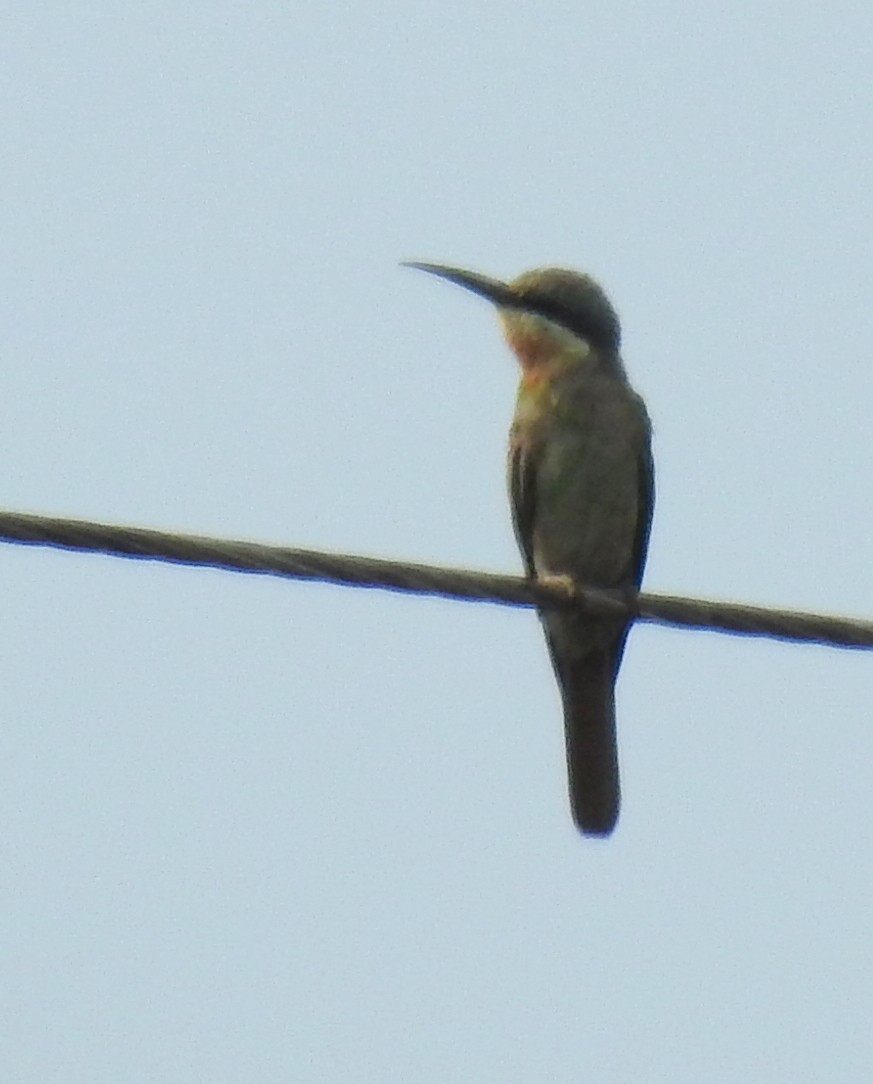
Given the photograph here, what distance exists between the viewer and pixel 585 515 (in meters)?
7.37

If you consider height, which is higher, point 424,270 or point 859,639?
point 424,270

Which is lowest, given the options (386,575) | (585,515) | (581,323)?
(386,575)

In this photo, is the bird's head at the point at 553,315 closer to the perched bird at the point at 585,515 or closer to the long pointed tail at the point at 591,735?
the perched bird at the point at 585,515

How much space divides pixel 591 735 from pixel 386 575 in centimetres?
285

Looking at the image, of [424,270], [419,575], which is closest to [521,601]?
[419,575]

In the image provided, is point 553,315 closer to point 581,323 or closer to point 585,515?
point 581,323

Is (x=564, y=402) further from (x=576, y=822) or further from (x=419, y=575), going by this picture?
(x=419, y=575)

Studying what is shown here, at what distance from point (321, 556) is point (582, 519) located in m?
2.96

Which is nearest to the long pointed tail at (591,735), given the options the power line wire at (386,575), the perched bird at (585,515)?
the perched bird at (585,515)

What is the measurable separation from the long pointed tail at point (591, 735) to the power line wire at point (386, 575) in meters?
1.68

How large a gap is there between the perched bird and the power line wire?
1.69m

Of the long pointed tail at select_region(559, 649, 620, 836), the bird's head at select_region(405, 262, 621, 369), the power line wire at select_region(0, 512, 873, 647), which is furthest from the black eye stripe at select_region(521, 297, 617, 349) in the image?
the power line wire at select_region(0, 512, 873, 647)

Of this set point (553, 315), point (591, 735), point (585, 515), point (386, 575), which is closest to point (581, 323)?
point (553, 315)

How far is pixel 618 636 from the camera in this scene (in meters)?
7.30
